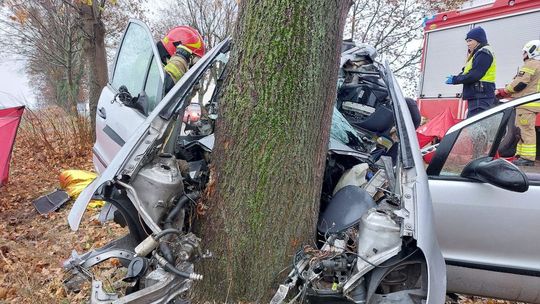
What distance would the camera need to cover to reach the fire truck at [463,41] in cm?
704

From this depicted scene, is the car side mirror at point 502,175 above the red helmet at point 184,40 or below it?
below

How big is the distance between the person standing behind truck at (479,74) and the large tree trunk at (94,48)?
281 inches

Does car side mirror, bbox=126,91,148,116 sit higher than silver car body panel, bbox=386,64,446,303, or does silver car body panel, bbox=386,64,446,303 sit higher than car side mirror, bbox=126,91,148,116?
car side mirror, bbox=126,91,148,116

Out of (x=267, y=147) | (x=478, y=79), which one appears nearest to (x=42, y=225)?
(x=267, y=147)

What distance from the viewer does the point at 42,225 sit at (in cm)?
442

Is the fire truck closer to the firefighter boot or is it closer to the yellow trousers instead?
the yellow trousers

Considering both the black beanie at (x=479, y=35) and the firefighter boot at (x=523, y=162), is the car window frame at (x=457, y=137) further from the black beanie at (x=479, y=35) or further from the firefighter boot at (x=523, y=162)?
the black beanie at (x=479, y=35)

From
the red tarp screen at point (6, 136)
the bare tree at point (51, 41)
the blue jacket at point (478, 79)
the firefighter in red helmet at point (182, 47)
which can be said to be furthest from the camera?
the bare tree at point (51, 41)

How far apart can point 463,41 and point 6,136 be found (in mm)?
8439

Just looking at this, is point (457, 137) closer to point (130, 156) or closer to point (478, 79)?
→ point (130, 156)

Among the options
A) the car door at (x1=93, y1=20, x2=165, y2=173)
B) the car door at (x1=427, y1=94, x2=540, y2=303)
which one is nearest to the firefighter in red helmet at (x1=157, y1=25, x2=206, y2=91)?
the car door at (x1=93, y1=20, x2=165, y2=173)

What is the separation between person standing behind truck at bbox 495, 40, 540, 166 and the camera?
2840 mm

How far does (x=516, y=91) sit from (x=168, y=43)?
15.9ft

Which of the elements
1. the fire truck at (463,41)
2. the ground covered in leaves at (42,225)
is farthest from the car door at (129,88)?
the fire truck at (463,41)
